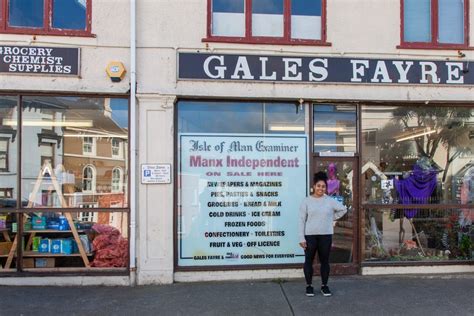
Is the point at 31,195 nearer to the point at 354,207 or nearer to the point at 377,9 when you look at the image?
the point at 354,207

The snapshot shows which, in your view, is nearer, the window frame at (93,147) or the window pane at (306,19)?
the window frame at (93,147)

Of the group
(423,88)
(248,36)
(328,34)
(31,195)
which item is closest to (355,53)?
(328,34)

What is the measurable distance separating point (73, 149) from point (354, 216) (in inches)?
182

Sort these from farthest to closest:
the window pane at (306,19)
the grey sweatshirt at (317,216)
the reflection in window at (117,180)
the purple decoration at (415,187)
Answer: the purple decoration at (415,187), the window pane at (306,19), the reflection in window at (117,180), the grey sweatshirt at (317,216)

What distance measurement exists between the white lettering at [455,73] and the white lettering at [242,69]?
3.23 meters

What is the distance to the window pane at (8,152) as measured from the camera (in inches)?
280

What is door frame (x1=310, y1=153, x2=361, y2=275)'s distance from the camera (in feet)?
24.8

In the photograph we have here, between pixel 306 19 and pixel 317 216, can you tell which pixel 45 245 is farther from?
pixel 306 19

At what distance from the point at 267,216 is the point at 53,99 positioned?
3818 millimetres

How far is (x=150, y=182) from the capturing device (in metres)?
7.13

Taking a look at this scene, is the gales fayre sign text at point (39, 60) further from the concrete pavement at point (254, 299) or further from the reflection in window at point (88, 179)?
the concrete pavement at point (254, 299)

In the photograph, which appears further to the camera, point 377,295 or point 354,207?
point 354,207

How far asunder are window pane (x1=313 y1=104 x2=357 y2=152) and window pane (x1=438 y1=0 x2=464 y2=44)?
199 cm

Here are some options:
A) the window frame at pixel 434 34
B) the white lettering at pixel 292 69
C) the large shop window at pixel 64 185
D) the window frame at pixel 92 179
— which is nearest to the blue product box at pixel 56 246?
the large shop window at pixel 64 185
